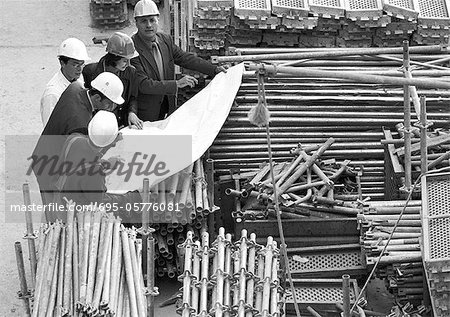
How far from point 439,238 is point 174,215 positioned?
8.76 ft

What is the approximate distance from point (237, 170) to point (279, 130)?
75 cm

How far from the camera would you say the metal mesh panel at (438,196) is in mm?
10992

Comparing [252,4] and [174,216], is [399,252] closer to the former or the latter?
[174,216]

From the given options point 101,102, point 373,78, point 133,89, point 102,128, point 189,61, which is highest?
point 189,61

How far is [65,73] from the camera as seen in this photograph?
12.3m

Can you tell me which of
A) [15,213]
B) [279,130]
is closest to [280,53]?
[279,130]

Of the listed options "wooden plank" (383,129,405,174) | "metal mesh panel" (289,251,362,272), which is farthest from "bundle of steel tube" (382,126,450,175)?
"metal mesh panel" (289,251,362,272)

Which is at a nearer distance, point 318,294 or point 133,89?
point 318,294

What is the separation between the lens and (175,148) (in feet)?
41.7

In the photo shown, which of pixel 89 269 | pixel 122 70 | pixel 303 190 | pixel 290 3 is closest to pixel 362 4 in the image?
pixel 290 3

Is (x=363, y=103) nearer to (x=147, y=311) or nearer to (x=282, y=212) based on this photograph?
(x=282, y=212)

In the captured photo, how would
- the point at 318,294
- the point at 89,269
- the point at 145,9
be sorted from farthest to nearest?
1. the point at 145,9
2. the point at 318,294
3. the point at 89,269

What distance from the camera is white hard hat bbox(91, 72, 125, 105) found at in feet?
38.1

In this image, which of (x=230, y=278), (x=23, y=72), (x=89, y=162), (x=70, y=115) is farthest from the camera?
(x=23, y=72)
